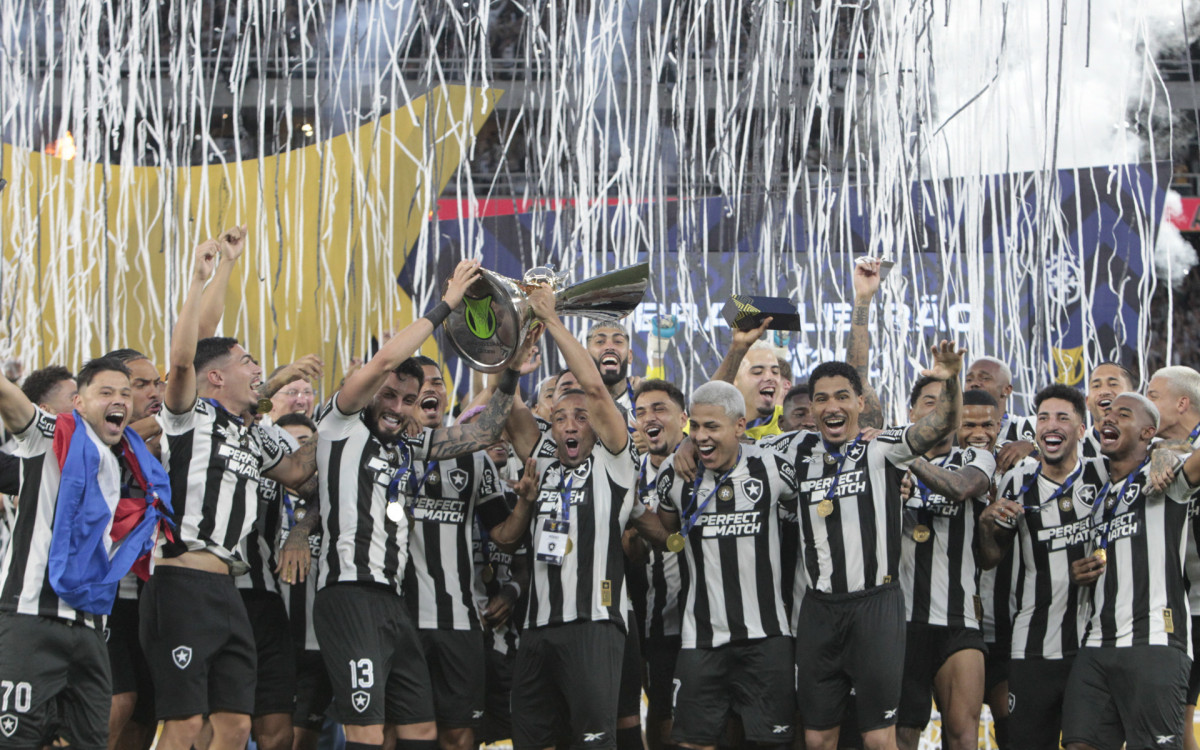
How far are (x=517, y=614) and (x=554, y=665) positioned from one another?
2.07 ft

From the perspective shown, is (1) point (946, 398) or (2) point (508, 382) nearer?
(1) point (946, 398)

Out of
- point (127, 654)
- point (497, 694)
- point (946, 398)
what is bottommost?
point (497, 694)

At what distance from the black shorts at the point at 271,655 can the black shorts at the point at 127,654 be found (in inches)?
15.6

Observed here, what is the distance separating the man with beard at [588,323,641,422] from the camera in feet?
17.0

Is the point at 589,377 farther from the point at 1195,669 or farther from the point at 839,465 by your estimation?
the point at 1195,669

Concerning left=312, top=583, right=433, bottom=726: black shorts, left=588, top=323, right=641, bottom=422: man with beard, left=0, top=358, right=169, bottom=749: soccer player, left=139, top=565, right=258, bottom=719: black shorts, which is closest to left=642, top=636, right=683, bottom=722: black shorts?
left=588, top=323, right=641, bottom=422: man with beard

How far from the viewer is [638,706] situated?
4.88m

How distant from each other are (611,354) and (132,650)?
2.16m

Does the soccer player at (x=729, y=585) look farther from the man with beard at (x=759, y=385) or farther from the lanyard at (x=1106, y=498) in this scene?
the lanyard at (x=1106, y=498)

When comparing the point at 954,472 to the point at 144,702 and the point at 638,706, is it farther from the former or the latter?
the point at 144,702

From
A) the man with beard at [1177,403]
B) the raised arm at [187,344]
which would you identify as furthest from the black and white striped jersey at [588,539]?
the man with beard at [1177,403]

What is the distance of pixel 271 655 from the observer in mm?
4781

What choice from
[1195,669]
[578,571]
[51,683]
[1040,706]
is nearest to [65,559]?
[51,683]

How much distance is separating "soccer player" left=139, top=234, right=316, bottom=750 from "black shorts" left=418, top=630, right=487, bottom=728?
64 cm
